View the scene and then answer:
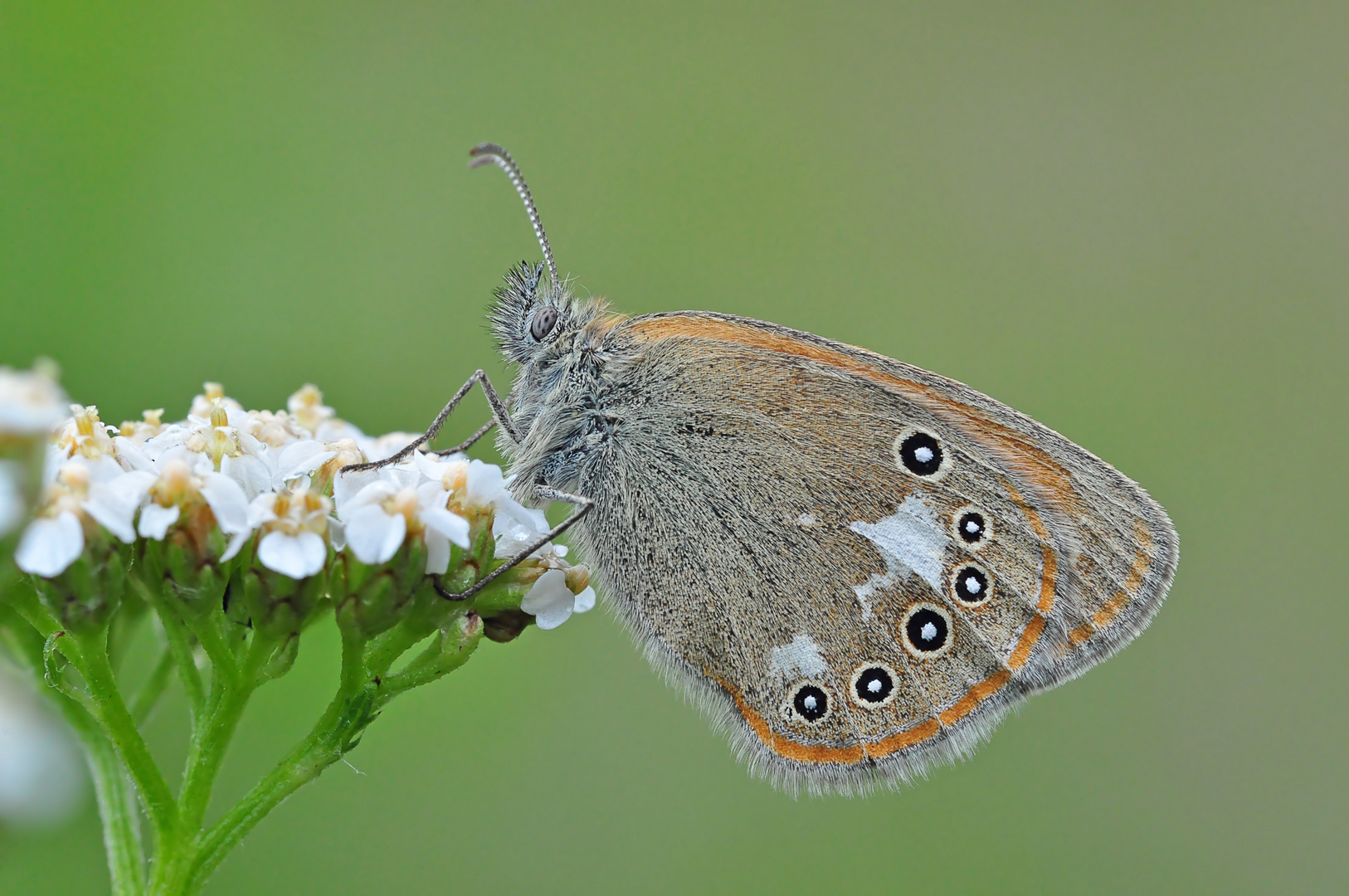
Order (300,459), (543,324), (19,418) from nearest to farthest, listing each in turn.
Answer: (19,418) < (300,459) < (543,324)

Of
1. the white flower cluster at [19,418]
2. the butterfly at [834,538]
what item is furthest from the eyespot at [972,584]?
the white flower cluster at [19,418]

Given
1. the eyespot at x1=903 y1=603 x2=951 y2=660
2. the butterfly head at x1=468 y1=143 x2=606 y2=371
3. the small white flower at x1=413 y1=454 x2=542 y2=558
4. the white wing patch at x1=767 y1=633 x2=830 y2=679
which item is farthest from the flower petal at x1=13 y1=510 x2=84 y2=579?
the eyespot at x1=903 y1=603 x2=951 y2=660

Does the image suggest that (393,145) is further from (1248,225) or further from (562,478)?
(1248,225)

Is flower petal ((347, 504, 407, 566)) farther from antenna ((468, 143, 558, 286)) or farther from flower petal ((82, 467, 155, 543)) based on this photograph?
antenna ((468, 143, 558, 286))

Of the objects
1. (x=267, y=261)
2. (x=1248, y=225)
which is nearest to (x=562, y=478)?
(x=267, y=261)

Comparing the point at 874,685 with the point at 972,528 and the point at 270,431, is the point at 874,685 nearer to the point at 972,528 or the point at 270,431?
the point at 972,528

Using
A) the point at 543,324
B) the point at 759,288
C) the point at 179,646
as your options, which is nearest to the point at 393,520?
the point at 179,646
